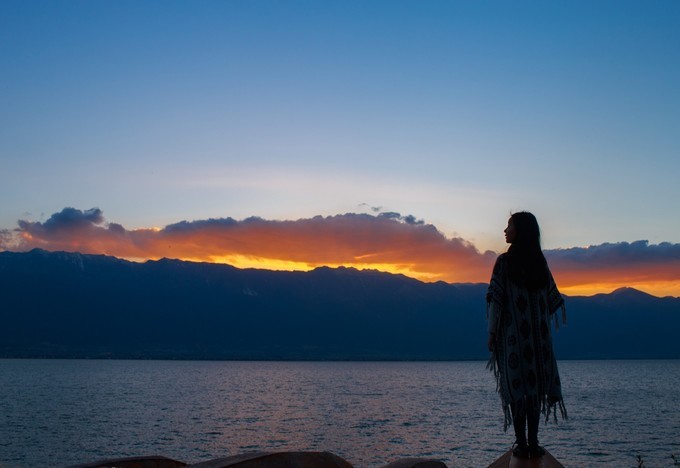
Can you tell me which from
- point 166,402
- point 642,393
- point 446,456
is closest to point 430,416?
point 446,456

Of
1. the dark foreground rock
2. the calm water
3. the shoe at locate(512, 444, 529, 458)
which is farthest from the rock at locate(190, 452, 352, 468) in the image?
the calm water

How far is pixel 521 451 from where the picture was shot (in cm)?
773

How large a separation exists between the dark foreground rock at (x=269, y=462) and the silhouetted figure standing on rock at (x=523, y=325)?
2609 mm

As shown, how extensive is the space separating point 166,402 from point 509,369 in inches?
4377

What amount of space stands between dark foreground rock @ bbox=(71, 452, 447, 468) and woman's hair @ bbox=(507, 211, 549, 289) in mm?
3071

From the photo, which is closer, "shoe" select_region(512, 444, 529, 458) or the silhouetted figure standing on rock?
"shoe" select_region(512, 444, 529, 458)

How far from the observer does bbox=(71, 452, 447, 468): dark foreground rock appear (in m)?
5.00

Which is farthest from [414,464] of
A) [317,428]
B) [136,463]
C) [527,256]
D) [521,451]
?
[317,428]

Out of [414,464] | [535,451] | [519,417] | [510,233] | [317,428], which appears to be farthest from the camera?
[317,428]

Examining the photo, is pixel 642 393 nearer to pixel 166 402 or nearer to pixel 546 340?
pixel 166 402

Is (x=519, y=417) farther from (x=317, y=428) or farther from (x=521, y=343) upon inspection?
(x=317, y=428)

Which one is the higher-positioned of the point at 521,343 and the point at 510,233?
the point at 510,233

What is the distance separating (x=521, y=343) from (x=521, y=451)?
1.24m

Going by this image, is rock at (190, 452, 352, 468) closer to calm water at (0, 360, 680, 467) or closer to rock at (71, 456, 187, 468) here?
rock at (71, 456, 187, 468)
